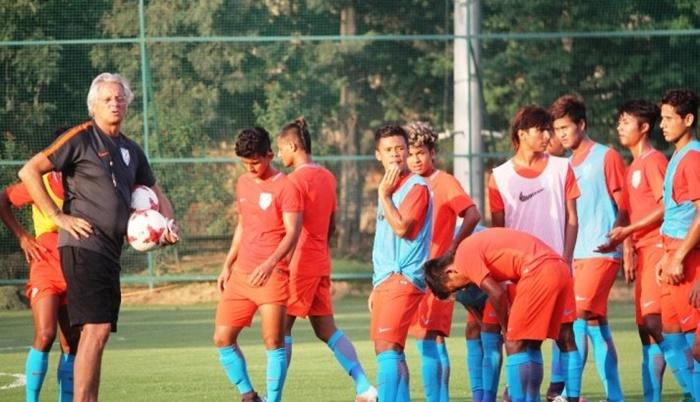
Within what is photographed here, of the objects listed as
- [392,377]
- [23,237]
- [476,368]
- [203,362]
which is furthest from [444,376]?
[203,362]

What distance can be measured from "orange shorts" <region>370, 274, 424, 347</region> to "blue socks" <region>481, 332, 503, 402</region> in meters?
0.77

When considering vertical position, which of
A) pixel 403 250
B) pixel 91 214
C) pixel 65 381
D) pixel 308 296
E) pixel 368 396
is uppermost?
pixel 91 214

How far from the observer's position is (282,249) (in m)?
9.88

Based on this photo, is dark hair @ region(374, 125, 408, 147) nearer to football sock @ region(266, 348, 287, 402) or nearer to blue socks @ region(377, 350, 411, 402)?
blue socks @ region(377, 350, 411, 402)

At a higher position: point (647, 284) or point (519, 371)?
point (647, 284)

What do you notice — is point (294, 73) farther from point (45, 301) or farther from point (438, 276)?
point (438, 276)

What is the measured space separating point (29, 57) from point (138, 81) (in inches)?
64.4

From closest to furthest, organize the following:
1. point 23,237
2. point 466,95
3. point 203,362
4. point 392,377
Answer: point 392,377 → point 23,237 → point 203,362 → point 466,95

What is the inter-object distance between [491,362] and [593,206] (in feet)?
5.71

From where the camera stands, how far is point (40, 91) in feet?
69.7

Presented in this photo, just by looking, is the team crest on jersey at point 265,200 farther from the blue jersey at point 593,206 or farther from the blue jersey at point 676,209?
the blue jersey at point 676,209

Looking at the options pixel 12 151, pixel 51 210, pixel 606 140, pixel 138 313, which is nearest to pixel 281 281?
pixel 51 210

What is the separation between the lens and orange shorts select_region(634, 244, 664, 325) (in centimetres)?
998

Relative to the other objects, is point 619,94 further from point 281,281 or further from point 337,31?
point 281,281
